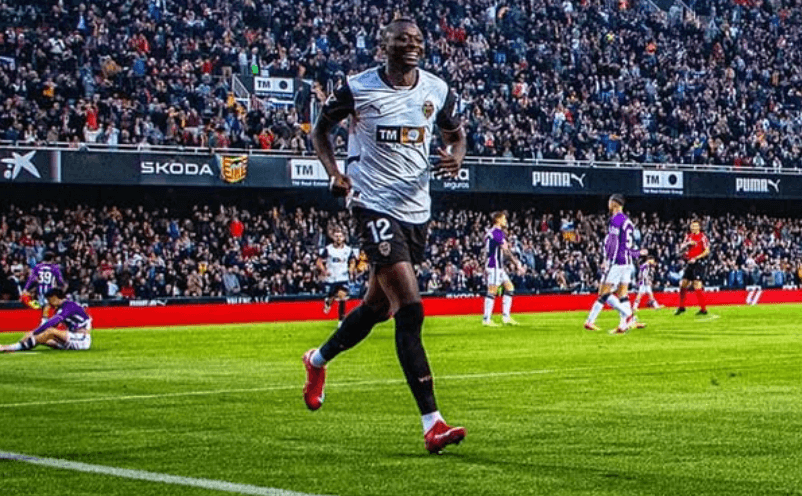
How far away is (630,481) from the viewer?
7148 millimetres

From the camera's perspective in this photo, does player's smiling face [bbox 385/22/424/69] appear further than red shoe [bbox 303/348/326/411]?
No

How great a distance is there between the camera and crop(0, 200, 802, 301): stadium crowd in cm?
3790

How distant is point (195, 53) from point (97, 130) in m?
5.00

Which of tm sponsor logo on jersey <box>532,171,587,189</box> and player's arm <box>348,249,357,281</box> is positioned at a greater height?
tm sponsor logo on jersey <box>532,171,587,189</box>

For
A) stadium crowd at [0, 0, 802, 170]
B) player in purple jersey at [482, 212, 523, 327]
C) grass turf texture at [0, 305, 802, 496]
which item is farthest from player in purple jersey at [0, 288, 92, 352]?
stadium crowd at [0, 0, 802, 170]

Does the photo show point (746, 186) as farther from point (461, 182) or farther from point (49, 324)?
point (49, 324)

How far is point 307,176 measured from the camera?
43.0m

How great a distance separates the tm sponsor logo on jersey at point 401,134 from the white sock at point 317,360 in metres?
1.66

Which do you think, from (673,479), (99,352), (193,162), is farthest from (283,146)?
(673,479)

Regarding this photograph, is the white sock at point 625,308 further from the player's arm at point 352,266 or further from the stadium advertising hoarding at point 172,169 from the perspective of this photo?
the stadium advertising hoarding at point 172,169

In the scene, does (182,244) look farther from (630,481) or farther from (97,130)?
(630,481)

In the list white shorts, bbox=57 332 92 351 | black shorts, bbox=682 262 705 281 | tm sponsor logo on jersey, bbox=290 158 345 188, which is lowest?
white shorts, bbox=57 332 92 351

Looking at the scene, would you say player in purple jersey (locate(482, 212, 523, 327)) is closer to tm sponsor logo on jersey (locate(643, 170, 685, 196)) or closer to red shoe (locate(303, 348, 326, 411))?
red shoe (locate(303, 348, 326, 411))

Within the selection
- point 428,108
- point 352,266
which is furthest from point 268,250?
point 428,108
